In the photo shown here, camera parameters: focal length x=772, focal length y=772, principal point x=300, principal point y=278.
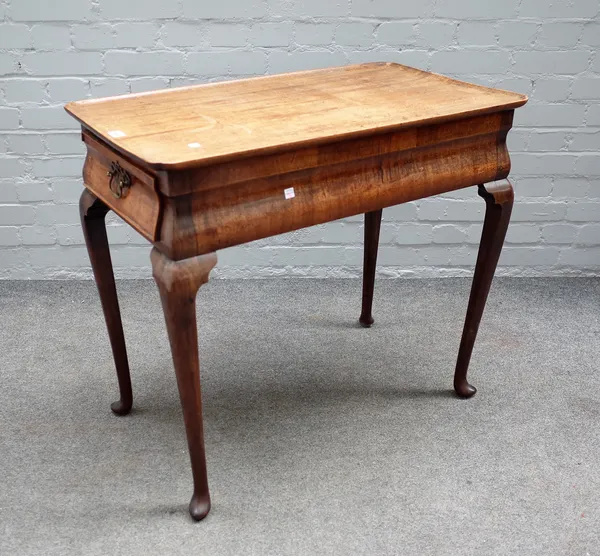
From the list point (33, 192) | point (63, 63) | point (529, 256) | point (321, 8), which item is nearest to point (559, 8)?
point (321, 8)

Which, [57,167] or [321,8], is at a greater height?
[321,8]

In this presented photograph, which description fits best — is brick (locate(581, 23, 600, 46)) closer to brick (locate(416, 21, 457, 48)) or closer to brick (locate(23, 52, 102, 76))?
brick (locate(416, 21, 457, 48))

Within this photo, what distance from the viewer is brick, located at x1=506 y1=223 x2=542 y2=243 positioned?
8.31ft

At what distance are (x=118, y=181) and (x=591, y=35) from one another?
5.10ft

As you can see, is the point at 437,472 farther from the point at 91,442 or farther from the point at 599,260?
the point at 599,260

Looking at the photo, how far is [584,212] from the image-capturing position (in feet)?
8.25

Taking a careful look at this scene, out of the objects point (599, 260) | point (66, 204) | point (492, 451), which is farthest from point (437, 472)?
point (66, 204)

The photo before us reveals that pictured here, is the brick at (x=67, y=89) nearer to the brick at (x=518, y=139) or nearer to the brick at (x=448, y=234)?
the brick at (x=448, y=234)

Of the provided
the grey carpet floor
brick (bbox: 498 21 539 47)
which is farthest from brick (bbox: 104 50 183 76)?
brick (bbox: 498 21 539 47)

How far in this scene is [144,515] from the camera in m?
1.58

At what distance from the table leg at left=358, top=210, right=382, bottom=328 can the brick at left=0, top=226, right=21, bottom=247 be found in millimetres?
1118

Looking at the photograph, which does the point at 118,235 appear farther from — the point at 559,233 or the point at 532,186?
the point at 559,233

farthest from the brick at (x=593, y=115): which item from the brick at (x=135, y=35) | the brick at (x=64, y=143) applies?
the brick at (x=64, y=143)

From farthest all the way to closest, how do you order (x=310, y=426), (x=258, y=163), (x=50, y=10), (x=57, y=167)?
(x=57, y=167), (x=50, y=10), (x=310, y=426), (x=258, y=163)
